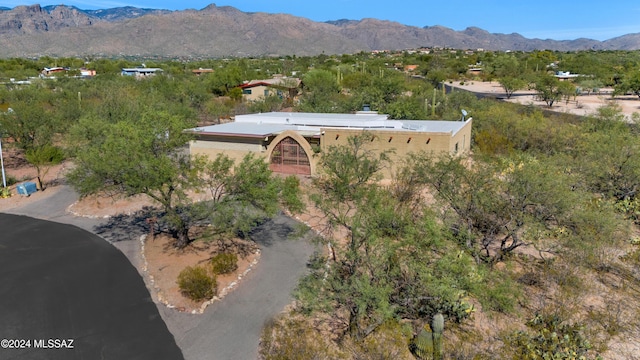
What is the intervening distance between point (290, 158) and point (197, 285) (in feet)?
51.0

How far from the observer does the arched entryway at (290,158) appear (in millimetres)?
28719

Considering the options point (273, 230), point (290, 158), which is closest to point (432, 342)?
point (273, 230)

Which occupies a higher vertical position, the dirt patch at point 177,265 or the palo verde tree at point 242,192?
the palo verde tree at point 242,192

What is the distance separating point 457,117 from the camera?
4091 cm

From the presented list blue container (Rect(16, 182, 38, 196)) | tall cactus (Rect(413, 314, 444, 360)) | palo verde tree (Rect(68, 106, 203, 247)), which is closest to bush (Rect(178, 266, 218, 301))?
palo verde tree (Rect(68, 106, 203, 247))

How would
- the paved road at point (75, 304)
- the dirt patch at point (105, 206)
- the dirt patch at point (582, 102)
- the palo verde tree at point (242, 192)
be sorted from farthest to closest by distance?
the dirt patch at point (582, 102), the dirt patch at point (105, 206), the palo verde tree at point (242, 192), the paved road at point (75, 304)

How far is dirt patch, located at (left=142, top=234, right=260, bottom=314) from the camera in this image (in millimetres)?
14648

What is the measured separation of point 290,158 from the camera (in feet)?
95.5

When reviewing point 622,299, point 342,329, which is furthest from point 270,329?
point 622,299

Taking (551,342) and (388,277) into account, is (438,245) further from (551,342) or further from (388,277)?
(551,342)

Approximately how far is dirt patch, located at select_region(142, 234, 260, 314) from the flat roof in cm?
1100

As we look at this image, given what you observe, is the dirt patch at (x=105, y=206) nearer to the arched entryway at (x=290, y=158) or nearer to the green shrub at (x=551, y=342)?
the arched entryway at (x=290, y=158)

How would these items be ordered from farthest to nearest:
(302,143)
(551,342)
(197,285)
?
(302,143) < (197,285) < (551,342)

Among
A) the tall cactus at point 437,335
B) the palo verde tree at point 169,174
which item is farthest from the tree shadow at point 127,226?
the tall cactus at point 437,335
